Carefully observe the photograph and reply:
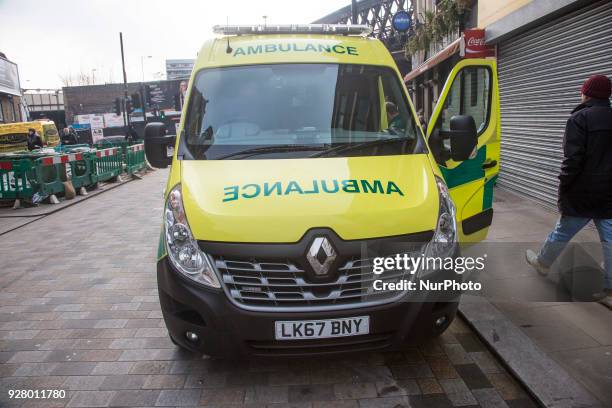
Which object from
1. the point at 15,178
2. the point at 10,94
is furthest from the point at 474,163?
the point at 10,94

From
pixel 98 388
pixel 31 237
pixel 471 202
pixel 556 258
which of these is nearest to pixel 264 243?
pixel 98 388

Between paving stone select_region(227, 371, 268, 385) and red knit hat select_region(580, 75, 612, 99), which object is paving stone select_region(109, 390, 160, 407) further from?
red knit hat select_region(580, 75, 612, 99)

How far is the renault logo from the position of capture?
A: 2777 mm

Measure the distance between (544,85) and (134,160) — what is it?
518 inches

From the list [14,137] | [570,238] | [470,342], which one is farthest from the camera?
[14,137]

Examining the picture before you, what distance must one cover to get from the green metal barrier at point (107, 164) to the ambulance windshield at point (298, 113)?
1038 cm

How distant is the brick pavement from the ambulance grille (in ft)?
1.66

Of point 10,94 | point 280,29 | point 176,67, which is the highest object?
point 176,67

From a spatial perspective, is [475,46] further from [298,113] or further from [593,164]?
[298,113]

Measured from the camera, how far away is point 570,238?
14.6ft

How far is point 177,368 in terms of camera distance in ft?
11.3

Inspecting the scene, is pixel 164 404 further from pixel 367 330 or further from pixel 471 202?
pixel 471 202

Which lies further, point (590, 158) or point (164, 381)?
point (590, 158)

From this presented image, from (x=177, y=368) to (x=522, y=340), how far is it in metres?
2.39
